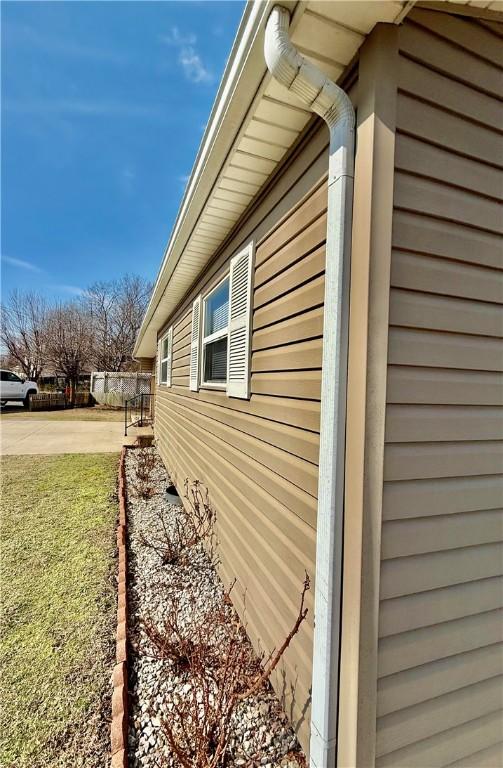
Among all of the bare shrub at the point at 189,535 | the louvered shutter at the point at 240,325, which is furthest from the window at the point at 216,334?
the bare shrub at the point at 189,535

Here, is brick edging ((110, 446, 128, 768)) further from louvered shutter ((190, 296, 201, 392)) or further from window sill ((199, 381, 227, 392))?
louvered shutter ((190, 296, 201, 392))

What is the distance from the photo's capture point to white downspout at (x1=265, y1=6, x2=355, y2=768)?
1336 mm

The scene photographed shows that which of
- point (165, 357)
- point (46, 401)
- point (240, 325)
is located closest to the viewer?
point (240, 325)

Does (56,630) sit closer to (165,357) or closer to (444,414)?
(444,414)

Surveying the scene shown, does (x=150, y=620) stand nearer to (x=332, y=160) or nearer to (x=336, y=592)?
(x=336, y=592)

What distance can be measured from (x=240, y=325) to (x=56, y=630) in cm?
250

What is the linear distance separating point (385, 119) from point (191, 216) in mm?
1977

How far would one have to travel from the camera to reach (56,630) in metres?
2.51

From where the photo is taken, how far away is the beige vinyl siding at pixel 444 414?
4.35ft

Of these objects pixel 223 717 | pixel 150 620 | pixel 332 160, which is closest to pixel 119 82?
pixel 332 160

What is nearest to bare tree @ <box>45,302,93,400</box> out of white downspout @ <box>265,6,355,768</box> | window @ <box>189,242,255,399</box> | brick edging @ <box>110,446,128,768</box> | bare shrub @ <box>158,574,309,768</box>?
window @ <box>189,242,255,399</box>

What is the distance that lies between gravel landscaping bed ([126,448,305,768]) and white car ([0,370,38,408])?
1741 cm

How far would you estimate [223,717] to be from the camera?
1.70m

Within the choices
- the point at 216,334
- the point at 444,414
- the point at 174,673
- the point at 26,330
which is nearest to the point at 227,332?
the point at 216,334
